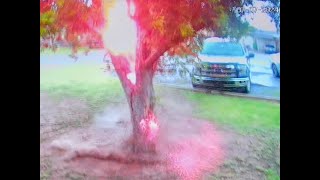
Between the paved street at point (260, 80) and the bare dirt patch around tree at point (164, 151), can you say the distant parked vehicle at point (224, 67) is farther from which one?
the bare dirt patch around tree at point (164, 151)

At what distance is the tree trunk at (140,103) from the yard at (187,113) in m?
0.05

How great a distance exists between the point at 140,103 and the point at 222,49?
1.84ft

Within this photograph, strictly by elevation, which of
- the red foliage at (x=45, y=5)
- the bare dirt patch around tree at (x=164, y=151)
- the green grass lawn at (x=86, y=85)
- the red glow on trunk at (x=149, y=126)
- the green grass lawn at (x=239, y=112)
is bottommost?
the bare dirt patch around tree at (x=164, y=151)

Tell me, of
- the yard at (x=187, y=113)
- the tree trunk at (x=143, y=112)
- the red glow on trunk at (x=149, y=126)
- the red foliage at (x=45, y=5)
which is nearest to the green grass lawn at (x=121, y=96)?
the yard at (x=187, y=113)

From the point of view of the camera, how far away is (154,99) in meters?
2.11

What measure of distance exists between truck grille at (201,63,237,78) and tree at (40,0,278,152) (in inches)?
5.1

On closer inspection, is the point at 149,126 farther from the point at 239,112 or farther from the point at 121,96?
the point at 239,112

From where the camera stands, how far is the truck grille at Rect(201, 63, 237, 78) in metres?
2.11

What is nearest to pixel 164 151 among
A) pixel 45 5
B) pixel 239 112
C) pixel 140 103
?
pixel 140 103

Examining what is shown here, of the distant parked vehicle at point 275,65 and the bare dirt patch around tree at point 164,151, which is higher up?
the distant parked vehicle at point 275,65

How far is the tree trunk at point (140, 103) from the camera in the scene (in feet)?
6.87
